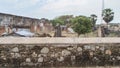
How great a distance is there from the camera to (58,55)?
16.4 ft

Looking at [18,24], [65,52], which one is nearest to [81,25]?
[18,24]

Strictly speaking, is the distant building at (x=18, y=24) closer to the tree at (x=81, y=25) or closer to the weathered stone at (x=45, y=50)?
the tree at (x=81, y=25)

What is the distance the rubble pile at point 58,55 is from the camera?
491cm

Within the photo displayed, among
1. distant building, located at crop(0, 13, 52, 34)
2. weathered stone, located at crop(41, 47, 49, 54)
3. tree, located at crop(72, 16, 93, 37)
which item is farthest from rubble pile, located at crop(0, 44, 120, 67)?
tree, located at crop(72, 16, 93, 37)

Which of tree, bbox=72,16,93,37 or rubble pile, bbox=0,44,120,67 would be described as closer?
rubble pile, bbox=0,44,120,67

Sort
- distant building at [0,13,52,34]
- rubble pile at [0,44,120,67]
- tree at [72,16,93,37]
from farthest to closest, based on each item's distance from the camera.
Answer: tree at [72,16,93,37]
distant building at [0,13,52,34]
rubble pile at [0,44,120,67]

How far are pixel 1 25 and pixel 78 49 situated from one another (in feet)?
118

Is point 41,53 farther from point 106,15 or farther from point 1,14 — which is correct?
point 106,15

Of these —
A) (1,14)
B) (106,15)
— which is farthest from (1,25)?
(106,15)

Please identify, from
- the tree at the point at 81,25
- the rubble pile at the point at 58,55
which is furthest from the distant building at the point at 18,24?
the rubble pile at the point at 58,55

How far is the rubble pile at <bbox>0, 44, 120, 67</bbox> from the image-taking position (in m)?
4.91

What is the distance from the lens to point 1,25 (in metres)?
40.0

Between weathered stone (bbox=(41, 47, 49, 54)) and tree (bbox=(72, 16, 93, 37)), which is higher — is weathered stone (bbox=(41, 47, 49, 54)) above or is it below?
above

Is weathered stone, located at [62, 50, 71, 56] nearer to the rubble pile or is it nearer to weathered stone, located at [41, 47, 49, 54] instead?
the rubble pile
